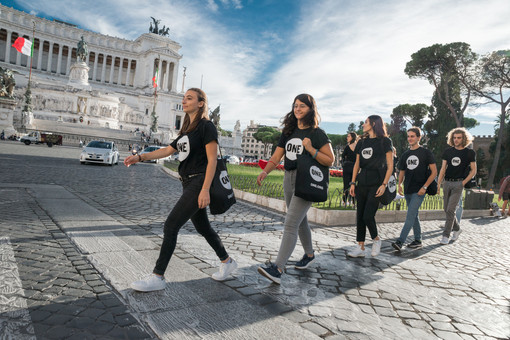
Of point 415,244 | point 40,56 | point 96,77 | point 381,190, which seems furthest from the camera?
point 96,77

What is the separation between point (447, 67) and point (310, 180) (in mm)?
34589

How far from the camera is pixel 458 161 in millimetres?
6223

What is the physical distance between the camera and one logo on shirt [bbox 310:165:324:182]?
10.7ft

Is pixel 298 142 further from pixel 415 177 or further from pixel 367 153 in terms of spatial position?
pixel 415 177

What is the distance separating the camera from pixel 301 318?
2.66 metres

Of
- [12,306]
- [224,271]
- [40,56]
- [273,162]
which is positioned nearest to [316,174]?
[273,162]

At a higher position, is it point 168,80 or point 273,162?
point 168,80

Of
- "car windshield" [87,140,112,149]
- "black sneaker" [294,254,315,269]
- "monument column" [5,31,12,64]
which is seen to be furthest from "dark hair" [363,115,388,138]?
"monument column" [5,31,12,64]

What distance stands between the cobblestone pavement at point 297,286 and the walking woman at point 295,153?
0.30 metres

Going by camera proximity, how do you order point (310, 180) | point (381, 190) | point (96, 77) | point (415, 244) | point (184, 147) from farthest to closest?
1. point (96, 77)
2. point (415, 244)
3. point (381, 190)
4. point (310, 180)
5. point (184, 147)

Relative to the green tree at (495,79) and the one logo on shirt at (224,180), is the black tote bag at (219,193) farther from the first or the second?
the green tree at (495,79)

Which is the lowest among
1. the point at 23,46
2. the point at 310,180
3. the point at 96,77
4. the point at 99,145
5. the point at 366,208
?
the point at 366,208

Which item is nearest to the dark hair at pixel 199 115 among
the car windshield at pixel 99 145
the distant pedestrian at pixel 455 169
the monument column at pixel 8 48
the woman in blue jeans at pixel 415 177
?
the woman in blue jeans at pixel 415 177

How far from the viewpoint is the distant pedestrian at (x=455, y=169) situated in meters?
6.18
